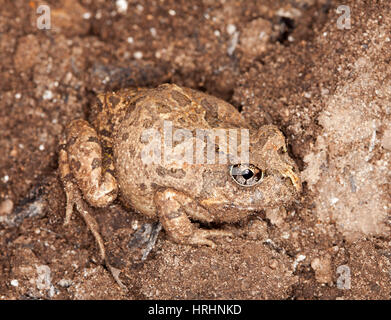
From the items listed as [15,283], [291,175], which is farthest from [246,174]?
[15,283]

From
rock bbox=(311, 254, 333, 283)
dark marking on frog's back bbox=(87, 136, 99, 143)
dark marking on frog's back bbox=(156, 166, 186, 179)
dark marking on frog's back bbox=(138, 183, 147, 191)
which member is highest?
dark marking on frog's back bbox=(87, 136, 99, 143)

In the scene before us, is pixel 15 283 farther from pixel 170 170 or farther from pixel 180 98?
pixel 180 98

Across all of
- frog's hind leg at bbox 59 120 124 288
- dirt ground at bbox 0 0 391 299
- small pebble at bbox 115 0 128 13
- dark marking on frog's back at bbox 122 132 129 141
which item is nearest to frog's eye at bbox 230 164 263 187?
dirt ground at bbox 0 0 391 299

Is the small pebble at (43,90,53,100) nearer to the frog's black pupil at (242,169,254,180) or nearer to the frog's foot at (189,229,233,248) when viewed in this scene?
the frog's foot at (189,229,233,248)

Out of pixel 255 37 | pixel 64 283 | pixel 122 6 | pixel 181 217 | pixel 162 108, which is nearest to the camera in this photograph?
pixel 181 217

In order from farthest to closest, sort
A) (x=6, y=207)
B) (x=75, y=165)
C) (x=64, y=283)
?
(x=6, y=207) → (x=64, y=283) → (x=75, y=165)

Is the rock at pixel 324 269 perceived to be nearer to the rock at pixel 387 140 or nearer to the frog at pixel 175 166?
the frog at pixel 175 166

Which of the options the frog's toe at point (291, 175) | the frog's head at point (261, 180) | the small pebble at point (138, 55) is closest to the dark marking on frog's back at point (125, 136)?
the frog's head at point (261, 180)
